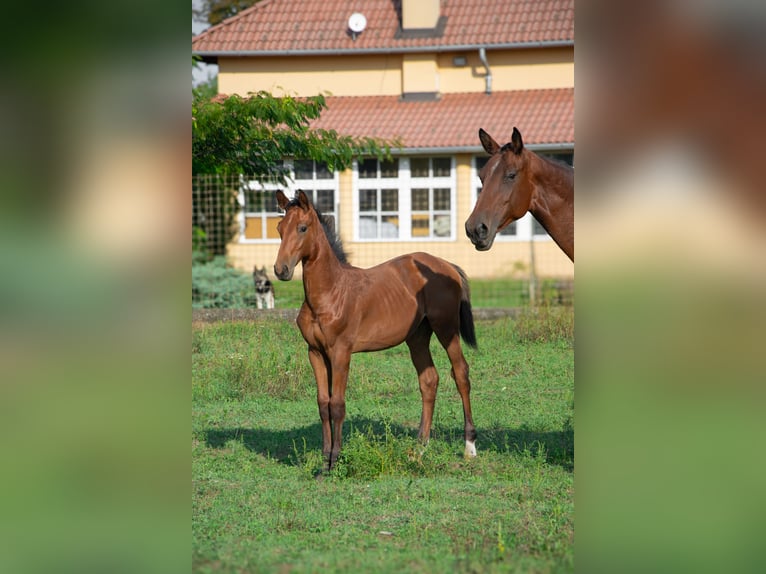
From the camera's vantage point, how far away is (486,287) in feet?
65.2

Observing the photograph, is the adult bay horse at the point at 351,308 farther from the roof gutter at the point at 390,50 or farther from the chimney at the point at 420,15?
the chimney at the point at 420,15

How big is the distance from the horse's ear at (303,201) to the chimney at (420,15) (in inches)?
765

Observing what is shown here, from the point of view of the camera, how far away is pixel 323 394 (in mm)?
8297

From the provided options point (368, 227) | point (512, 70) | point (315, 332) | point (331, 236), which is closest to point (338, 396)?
point (315, 332)

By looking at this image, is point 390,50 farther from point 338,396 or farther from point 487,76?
point 338,396

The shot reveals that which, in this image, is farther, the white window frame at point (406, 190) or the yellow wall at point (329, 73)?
the yellow wall at point (329, 73)

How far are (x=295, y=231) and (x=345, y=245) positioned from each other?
13.5 metres

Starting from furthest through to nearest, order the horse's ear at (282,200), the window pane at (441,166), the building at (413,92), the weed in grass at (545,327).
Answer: the window pane at (441,166), the building at (413,92), the weed in grass at (545,327), the horse's ear at (282,200)

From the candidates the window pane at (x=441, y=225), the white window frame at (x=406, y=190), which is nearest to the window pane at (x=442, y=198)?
the white window frame at (x=406, y=190)

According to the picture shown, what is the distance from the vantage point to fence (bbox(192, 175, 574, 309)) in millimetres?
18797

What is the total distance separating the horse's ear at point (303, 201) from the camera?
8.04 metres

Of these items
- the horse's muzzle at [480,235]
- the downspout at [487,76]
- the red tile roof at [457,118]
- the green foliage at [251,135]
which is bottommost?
the horse's muzzle at [480,235]
